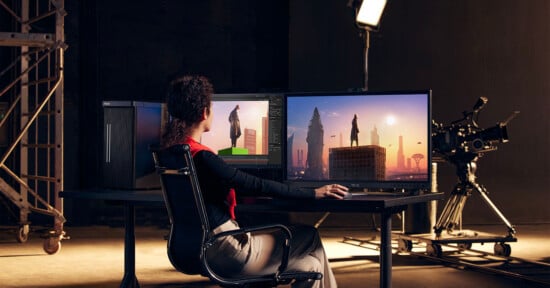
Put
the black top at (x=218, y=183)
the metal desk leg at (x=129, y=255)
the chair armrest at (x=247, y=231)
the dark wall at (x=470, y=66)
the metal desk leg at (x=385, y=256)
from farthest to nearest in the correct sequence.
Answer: the dark wall at (x=470, y=66), the metal desk leg at (x=129, y=255), the metal desk leg at (x=385, y=256), the black top at (x=218, y=183), the chair armrest at (x=247, y=231)

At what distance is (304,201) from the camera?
10.8 feet

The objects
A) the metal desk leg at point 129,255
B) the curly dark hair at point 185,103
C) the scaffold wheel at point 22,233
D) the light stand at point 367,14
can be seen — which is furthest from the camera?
the scaffold wheel at point 22,233

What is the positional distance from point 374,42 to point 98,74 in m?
2.69

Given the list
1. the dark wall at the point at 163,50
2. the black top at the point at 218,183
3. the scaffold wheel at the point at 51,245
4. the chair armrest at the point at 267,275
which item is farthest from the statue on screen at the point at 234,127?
the dark wall at the point at 163,50

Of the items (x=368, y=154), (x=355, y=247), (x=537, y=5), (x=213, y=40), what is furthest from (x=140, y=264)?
(x=537, y=5)

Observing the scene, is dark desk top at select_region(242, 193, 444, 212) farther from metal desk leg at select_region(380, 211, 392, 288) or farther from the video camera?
the video camera

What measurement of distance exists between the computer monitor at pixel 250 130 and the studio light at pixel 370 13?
7.06ft

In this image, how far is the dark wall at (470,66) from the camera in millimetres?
7969

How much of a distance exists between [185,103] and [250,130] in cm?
99

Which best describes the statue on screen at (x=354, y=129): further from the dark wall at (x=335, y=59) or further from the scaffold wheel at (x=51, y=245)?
the dark wall at (x=335, y=59)

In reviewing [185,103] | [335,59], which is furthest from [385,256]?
[335,59]

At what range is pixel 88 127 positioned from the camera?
8156mm

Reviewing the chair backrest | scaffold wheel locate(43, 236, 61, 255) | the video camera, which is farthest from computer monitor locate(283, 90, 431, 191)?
scaffold wheel locate(43, 236, 61, 255)

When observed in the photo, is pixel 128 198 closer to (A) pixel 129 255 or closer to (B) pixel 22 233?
(A) pixel 129 255
